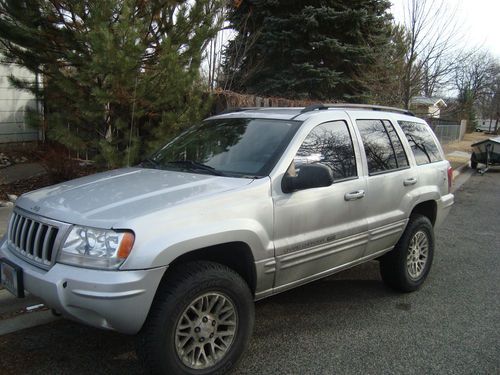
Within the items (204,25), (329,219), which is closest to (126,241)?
(329,219)

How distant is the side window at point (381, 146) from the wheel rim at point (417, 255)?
2.52 ft

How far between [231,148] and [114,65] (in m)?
3.14

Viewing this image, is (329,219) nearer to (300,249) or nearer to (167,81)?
(300,249)

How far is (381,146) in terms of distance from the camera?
4.59m

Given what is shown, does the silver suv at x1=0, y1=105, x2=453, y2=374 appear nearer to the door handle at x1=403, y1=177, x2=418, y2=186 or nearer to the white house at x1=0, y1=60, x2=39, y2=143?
the door handle at x1=403, y1=177, x2=418, y2=186

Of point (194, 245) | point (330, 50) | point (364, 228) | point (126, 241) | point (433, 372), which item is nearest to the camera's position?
point (126, 241)

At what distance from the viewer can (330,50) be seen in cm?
1537

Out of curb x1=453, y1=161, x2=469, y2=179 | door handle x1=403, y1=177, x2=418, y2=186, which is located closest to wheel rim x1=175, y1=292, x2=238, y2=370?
door handle x1=403, y1=177, x2=418, y2=186

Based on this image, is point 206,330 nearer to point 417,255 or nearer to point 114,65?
point 417,255

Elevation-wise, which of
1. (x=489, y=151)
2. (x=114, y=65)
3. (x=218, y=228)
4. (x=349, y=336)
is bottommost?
(x=349, y=336)

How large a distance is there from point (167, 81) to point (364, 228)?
160 inches

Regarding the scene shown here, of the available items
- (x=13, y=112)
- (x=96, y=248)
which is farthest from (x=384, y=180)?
(x=13, y=112)

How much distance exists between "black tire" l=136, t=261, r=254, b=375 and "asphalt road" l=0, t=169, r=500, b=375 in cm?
32

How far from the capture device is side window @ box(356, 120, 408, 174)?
14.4 feet
